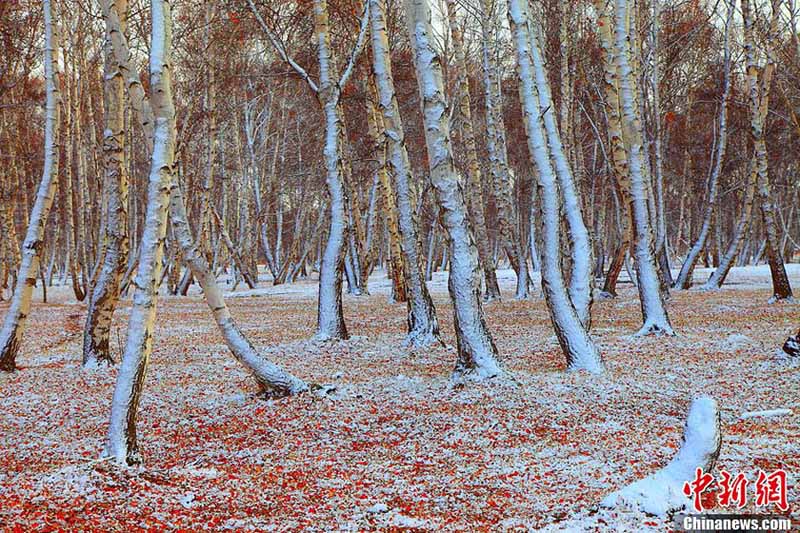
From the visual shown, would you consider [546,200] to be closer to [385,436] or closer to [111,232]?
[385,436]

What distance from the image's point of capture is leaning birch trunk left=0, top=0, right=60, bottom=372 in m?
8.38

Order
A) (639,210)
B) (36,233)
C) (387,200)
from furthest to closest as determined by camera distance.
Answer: (387,200) < (639,210) < (36,233)

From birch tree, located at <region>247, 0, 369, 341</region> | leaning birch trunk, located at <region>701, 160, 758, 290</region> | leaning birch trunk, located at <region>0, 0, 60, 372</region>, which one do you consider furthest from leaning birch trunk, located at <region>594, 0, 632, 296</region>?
leaning birch trunk, located at <region>0, 0, 60, 372</region>

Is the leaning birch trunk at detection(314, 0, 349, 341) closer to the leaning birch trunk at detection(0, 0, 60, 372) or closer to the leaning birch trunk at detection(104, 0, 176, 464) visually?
the leaning birch trunk at detection(0, 0, 60, 372)

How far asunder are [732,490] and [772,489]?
0.79 ft

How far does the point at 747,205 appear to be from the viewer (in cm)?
1612

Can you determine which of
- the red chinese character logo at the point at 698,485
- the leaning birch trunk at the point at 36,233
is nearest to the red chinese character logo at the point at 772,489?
the red chinese character logo at the point at 698,485

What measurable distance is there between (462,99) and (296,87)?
12.2 metres

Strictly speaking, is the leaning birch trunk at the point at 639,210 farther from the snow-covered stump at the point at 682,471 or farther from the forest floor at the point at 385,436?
the snow-covered stump at the point at 682,471

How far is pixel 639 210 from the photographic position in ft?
32.0

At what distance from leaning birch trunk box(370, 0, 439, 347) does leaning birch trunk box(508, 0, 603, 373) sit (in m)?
2.33

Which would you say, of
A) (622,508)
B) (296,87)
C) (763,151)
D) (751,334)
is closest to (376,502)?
(622,508)

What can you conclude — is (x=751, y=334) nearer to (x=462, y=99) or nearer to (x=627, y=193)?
(x=627, y=193)

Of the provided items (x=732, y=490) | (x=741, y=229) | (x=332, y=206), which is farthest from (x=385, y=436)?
(x=741, y=229)
